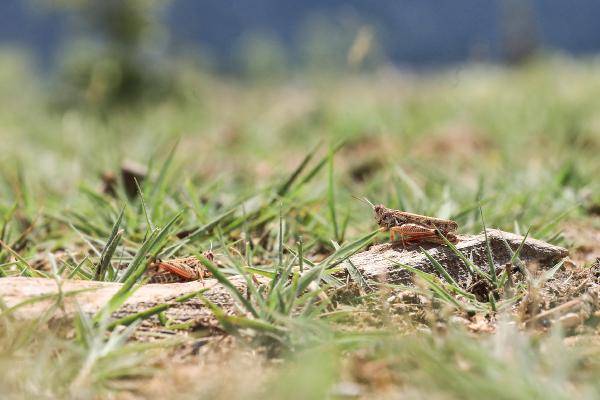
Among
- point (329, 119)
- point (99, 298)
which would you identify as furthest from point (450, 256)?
point (329, 119)

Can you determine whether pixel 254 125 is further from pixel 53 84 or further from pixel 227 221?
pixel 53 84

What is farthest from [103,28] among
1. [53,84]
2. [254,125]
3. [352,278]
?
[352,278]

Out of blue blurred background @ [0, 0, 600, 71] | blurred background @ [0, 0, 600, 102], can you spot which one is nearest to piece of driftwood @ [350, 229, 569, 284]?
blurred background @ [0, 0, 600, 102]

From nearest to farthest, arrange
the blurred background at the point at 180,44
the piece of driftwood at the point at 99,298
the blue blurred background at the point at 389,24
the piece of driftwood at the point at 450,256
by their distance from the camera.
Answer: the piece of driftwood at the point at 99,298, the piece of driftwood at the point at 450,256, the blurred background at the point at 180,44, the blue blurred background at the point at 389,24

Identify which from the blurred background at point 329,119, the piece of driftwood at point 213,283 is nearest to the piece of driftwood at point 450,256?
the piece of driftwood at point 213,283

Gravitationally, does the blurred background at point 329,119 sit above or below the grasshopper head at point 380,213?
below

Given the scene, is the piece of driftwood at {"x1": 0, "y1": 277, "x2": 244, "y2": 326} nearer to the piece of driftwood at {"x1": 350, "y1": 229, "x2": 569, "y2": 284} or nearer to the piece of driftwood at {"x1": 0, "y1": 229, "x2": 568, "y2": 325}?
the piece of driftwood at {"x1": 0, "y1": 229, "x2": 568, "y2": 325}

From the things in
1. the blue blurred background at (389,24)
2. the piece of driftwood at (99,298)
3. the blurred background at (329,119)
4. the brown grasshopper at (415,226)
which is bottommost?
the blue blurred background at (389,24)

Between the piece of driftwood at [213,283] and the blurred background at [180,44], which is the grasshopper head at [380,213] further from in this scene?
the blurred background at [180,44]
